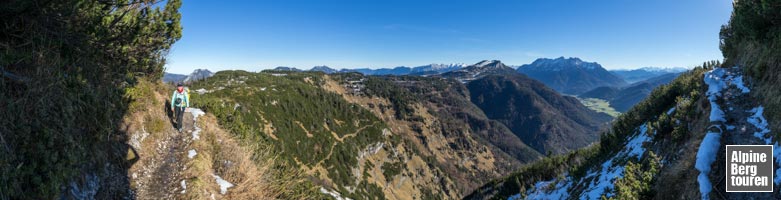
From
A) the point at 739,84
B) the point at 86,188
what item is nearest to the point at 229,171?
the point at 86,188

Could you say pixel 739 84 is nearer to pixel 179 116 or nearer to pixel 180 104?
pixel 180 104

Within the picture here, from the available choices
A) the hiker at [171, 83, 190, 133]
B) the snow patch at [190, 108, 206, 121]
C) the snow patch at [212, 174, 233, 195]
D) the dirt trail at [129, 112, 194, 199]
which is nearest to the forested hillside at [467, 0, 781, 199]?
the snow patch at [212, 174, 233, 195]

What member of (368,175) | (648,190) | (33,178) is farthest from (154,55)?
(368,175)

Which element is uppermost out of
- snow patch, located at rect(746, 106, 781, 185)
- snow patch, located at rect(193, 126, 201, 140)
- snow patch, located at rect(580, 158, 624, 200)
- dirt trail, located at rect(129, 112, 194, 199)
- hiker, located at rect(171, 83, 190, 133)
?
hiker, located at rect(171, 83, 190, 133)

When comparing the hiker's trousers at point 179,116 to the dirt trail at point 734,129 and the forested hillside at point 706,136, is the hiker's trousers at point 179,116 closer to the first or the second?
the forested hillside at point 706,136

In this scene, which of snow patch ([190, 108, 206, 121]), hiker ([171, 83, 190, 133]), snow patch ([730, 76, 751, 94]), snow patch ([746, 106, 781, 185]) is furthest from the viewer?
snow patch ([190, 108, 206, 121])

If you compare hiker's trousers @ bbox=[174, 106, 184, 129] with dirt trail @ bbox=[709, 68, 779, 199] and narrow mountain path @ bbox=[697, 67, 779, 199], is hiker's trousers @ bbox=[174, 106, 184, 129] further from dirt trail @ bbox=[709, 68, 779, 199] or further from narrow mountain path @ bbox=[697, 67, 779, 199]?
dirt trail @ bbox=[709, 68, 779, 199]

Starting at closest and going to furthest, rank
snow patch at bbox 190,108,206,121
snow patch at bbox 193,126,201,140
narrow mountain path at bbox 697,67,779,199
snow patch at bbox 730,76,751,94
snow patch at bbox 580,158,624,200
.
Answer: narrow mountain path at bbox 697,67,779,199
snow patch at bbox 580,158,624,200
snow patch at bbox 730,76,751,94
snow patch at bbox 193,126,201,140
snow patch at bbox 190,108,206,121

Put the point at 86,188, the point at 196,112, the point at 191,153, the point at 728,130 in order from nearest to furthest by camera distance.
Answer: the point at 86,188, the point at 728,130, the point at 191,153, the point at 196,112
